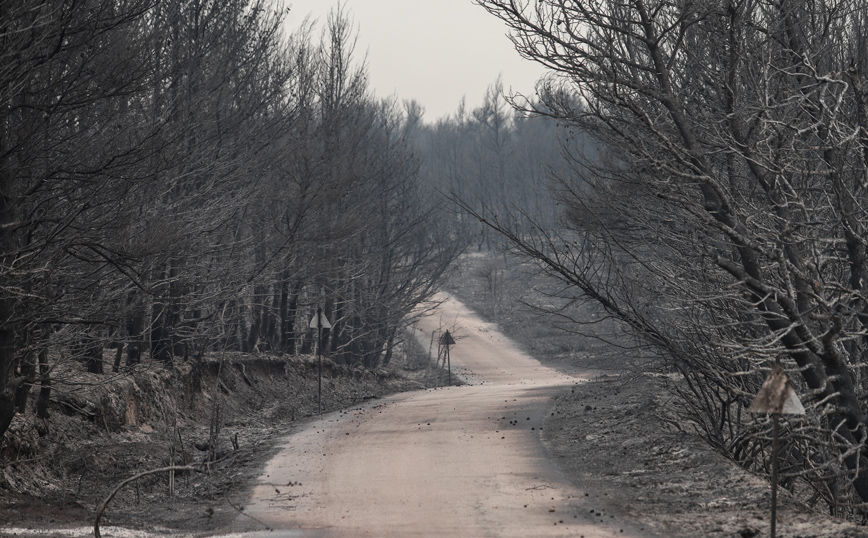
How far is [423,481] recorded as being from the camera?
404 inches

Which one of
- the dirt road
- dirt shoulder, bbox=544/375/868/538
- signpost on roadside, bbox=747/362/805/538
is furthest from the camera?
the dirt road

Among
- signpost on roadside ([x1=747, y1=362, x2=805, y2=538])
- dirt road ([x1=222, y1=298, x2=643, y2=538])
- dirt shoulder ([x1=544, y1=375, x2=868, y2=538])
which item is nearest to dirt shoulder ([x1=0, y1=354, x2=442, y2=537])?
dirt road ([x1=222, y1=298, x2=643, y2=538])

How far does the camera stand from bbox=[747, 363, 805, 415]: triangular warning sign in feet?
18.2

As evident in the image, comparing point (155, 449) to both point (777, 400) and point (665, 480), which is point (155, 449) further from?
point (777, 400)

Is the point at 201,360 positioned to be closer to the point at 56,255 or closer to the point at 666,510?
the point at 56,255

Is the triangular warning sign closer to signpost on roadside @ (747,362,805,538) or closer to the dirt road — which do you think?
signpost on roadside @ (747,362,805,538)

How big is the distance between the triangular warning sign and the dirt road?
2.38 meters

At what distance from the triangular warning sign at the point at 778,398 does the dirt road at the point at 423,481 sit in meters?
2.38

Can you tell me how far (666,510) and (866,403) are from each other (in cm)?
232

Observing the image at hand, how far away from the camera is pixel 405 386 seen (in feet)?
99.0

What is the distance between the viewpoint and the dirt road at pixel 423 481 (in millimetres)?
7895

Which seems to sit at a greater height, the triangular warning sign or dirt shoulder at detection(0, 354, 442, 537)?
the triangular warning sign

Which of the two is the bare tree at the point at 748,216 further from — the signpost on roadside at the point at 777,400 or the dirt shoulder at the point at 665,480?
the signpost on roadside at the point at 777,400

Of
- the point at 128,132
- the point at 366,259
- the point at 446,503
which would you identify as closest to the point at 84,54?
the point at 128,132
